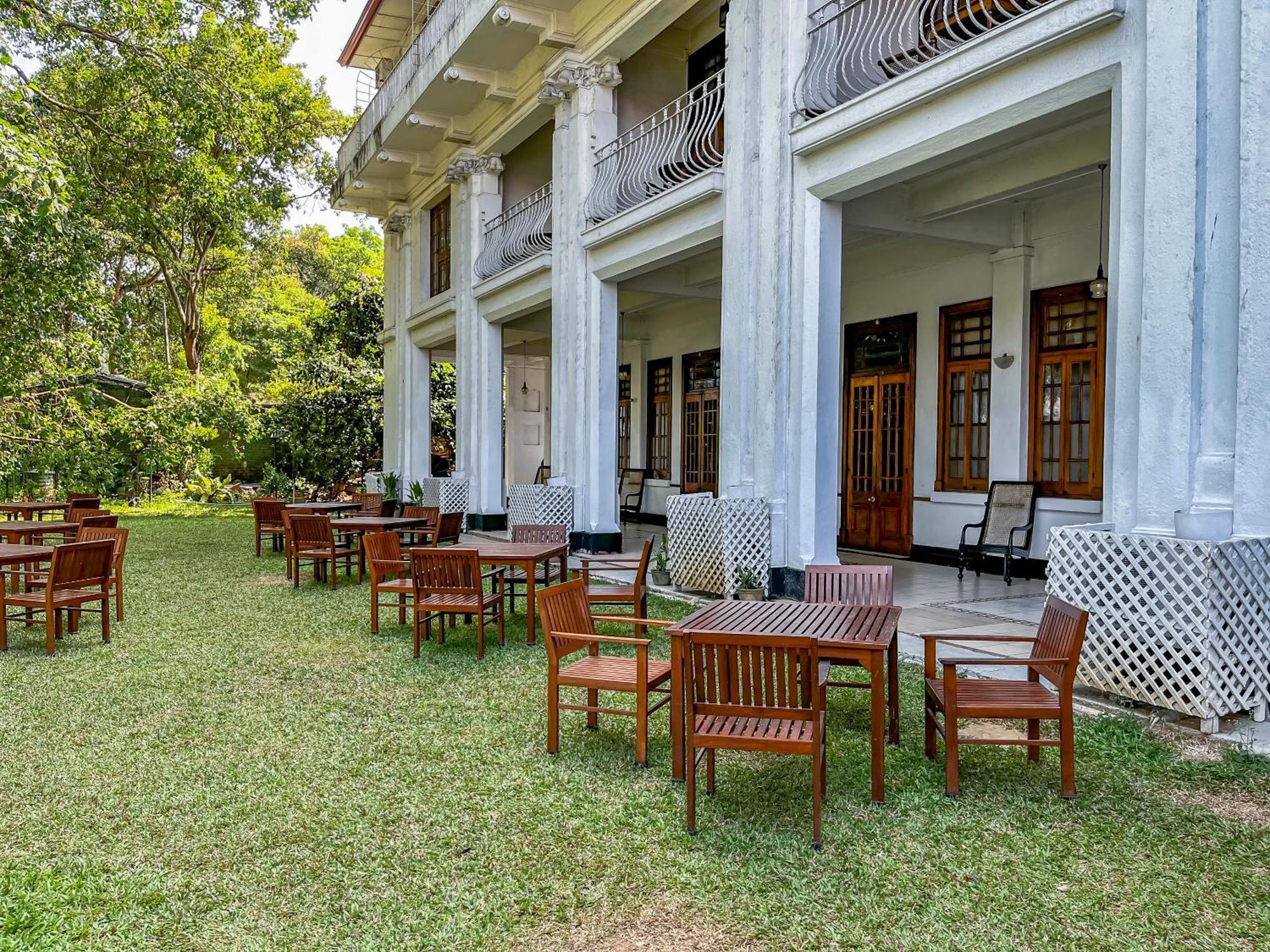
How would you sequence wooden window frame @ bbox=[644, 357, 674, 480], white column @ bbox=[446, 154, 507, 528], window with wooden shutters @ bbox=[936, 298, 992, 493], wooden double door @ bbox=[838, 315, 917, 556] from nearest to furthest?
window with wooden shutters @ bbox=[936, 298, 992, 493], wooden double door @ bbox=[838, 315, 917, 556], white column @ bbox=[446, 154, 507, 528], wooden window frame @ bbox=[644, 357, 674, 480]

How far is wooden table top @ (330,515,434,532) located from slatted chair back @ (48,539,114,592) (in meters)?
2.68

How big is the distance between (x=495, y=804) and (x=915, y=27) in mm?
7477

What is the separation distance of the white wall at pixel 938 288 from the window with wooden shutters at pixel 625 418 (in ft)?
20.8

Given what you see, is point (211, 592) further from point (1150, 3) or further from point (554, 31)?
point (1150, 3)

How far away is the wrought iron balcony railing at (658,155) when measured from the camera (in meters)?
9.63

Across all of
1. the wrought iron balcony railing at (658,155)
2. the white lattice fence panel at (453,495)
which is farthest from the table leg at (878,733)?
the white lattice fence panel at (453,495)

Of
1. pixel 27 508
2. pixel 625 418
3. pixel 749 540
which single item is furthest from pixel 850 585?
pixel 625 418

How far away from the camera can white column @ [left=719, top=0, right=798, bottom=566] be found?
8219 millimetres

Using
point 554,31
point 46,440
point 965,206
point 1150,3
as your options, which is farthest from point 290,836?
point 46,440

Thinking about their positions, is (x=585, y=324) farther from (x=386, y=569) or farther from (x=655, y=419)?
(x=655, y=419)

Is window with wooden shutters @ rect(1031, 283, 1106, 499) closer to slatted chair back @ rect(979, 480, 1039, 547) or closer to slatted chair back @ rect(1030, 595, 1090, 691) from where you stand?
slatted chair back @ rect(979, 480, 1039, 547)

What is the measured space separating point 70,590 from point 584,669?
15.5 ft

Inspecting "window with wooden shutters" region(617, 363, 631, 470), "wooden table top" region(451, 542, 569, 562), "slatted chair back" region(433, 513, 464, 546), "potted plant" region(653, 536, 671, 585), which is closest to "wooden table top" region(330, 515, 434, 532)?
"slatted chair back" region(433, 513, 464, 546)

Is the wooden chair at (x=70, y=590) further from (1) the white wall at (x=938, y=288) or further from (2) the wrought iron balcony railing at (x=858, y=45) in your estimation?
(1) the white wall at (x=938, y=288)
